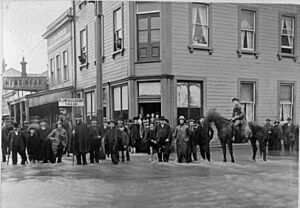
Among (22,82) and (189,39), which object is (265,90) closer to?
(189,39)

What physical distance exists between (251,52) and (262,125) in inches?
22.1

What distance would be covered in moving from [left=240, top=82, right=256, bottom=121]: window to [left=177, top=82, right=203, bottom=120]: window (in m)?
0.33

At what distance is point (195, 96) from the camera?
217 cm

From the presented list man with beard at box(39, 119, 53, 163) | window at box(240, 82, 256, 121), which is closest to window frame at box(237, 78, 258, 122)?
window at box(240, 82, 256, 121)

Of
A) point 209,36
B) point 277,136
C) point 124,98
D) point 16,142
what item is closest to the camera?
point 16,142

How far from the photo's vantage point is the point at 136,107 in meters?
2.10

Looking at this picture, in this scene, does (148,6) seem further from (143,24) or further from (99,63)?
(99,63)

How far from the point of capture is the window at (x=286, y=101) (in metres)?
2.30

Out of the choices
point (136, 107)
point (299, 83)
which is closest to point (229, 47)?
point (299, 83)

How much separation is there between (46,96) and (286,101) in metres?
1.78

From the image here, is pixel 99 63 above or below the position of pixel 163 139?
above

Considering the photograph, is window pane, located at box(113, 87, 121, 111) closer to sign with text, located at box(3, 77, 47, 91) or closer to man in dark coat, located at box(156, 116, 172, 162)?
man in dark coat, located at box(156, 116, 172, 162)

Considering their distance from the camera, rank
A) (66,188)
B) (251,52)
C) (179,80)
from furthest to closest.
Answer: (251,52) < (179,80) < (66,188)

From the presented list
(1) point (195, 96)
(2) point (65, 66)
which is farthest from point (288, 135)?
(2) point (65, 66)
